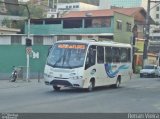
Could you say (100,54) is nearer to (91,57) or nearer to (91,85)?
(91,57)

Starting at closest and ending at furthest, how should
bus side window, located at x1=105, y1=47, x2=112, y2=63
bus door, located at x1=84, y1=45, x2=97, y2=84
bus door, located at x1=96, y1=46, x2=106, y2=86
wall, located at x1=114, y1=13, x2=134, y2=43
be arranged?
1. bus door, located at x1=84, y1=45, x2=97, y2=84
2. bus door, located at x1=96, y1=46, x2=106, y2=86
3. bus side window, located at x1=105, y1=47, x2=112, y2=63
4. wall, located at x1=114, y1=13, x2=134, y2=43

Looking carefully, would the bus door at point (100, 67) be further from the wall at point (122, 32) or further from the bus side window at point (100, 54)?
the wall at point (122, 32)

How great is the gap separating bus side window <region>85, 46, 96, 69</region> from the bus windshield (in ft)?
1.16

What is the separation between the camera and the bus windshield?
25.7m

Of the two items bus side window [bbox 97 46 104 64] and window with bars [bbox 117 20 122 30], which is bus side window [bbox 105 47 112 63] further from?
window with bars [bbox 117 20 122 30]

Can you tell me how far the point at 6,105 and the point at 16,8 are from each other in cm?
11536

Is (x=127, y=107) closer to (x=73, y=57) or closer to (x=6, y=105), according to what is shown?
(x=6, y=105)

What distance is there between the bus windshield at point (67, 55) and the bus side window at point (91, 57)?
35 centimetres

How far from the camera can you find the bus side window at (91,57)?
2611 centimetres

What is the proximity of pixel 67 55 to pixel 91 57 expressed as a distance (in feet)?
4.65

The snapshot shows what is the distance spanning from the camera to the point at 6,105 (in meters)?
18.3

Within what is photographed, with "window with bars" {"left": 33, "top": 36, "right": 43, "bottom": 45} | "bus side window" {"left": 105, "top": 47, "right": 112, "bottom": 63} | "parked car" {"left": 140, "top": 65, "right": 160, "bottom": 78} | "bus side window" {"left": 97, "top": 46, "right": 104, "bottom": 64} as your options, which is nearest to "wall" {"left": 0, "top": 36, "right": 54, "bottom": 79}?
"window with bars" {"left": 33, "top": 36, "right": 43, "bottom": 45}

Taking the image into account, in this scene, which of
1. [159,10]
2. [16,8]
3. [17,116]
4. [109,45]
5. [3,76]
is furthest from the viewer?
[159,10]

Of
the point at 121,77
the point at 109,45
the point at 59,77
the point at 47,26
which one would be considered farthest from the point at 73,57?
the point at 47,26
